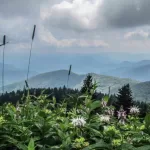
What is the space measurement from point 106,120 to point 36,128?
105cm

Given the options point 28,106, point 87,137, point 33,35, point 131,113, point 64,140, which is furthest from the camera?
point 33,35

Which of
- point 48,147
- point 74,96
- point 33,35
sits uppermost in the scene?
point 33,35

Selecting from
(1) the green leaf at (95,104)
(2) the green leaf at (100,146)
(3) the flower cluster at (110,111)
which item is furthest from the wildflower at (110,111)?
(2) the green leaf at (100,146)

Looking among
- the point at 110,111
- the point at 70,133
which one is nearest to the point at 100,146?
the point at 70,133

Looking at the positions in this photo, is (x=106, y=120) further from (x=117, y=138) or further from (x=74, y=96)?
(x=74, y=96)

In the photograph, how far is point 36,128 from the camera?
15.1 feet

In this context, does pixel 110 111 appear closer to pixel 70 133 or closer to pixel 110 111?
pixel 110 111

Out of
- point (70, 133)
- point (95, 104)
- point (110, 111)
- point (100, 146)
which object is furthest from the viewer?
point (110, 111)

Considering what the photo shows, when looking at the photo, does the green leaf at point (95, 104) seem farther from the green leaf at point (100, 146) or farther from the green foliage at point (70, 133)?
the green leaf at point (100, 146)

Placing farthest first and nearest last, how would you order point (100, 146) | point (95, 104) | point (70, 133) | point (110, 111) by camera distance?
point (110, 111), point (95, 104), point (70, 133), point (100, 146)

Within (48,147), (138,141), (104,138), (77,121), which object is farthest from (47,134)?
(138,141)

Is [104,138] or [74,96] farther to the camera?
[74,96]

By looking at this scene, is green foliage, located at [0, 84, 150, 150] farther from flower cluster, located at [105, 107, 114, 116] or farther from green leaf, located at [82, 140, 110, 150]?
flower cluster, located at [105, 107, 114, 116]

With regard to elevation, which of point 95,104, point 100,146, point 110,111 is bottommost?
point 100,146
